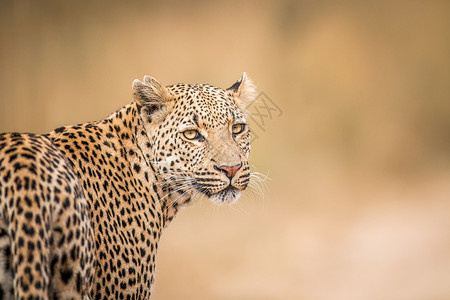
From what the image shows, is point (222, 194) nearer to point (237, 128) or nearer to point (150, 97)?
point (237, 128)

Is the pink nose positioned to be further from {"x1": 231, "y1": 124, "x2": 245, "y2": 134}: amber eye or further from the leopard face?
{"x1": 231, "y1": 124, "x2": 245, "y2": 134}: amber eye

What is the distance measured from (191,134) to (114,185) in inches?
26.1

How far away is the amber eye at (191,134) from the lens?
464 centimetres

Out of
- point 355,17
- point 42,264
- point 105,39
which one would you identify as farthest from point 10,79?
point 42,264

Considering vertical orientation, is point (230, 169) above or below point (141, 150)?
below

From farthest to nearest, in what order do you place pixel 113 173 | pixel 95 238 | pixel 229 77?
1. pixel 229 77
2. pixel 113 173
3. pixel 95 238

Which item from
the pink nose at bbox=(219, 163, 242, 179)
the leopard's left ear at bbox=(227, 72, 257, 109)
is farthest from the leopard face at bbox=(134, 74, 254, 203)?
the leopard's left ear at bbox=(227, 72, 257, 109)

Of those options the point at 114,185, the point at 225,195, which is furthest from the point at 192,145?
the point at 114,185

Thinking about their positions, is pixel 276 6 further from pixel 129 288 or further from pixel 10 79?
pixel 129 288

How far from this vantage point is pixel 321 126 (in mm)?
10992

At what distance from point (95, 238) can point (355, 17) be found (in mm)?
7858

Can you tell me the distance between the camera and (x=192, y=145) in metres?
4.61

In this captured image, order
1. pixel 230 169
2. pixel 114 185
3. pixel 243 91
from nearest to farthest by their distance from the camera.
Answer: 1. pixel 114 185
2. pixel 230 169
3. pixel 243 91

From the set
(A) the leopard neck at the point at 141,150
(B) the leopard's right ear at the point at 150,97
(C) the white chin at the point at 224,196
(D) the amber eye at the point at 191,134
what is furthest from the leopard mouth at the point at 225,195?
(B) the leopard's right ear at the point at 150,97
